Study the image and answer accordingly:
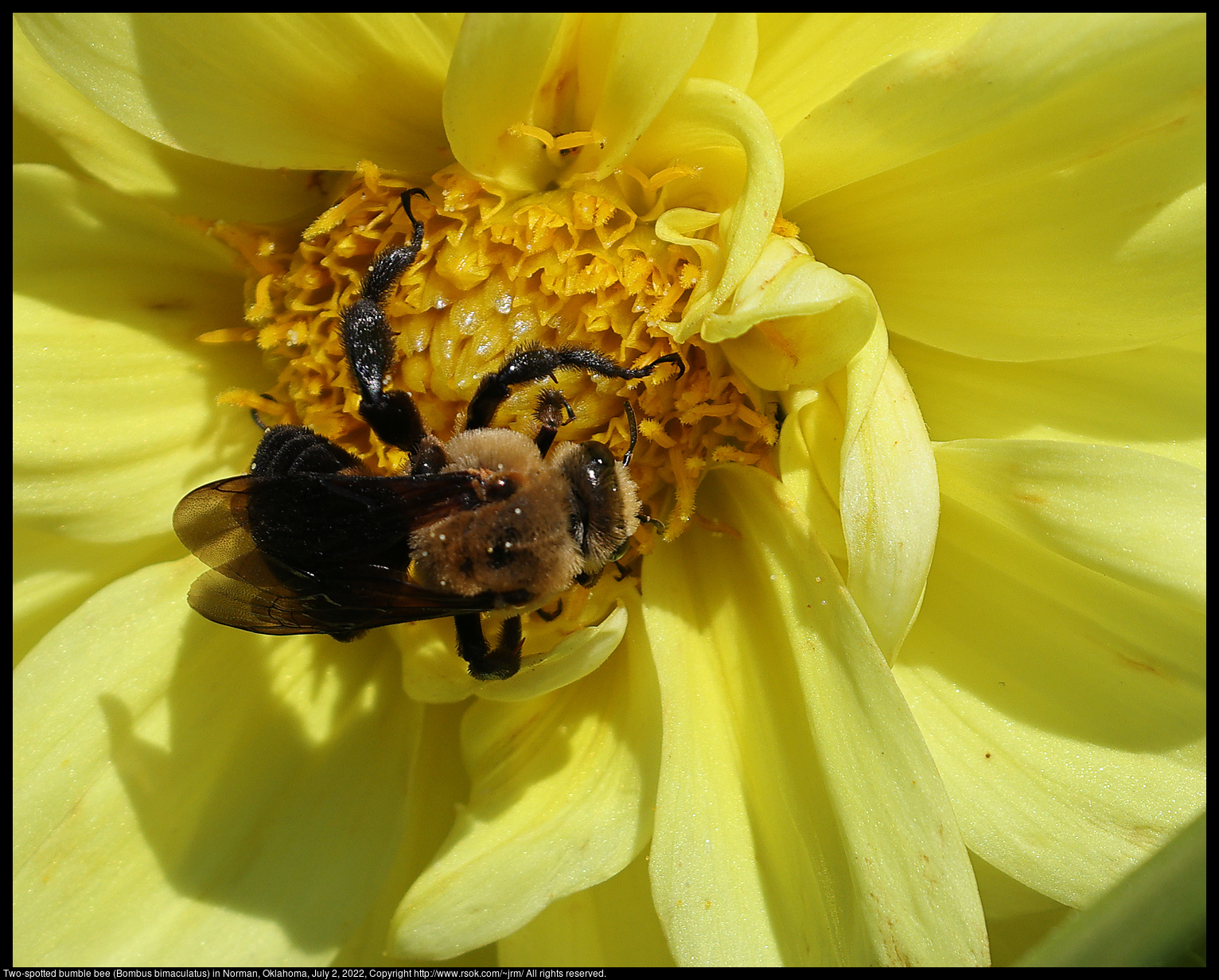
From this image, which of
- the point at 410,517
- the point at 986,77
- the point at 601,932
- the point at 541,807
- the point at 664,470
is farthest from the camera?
the point at 601,932

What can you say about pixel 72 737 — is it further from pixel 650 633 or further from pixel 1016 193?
pixel 1016 193

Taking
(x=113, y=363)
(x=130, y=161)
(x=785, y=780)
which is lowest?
(x=785, y=780)

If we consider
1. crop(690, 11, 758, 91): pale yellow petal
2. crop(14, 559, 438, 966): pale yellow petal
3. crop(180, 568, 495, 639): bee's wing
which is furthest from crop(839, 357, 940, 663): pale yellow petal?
crop(14, 559, 438, 966): pale yellow petal

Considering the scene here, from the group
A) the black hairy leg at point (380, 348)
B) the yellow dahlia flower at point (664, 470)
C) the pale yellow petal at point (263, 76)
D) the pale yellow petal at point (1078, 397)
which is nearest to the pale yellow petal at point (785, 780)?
the yellow dahlia flower at point (664, 470)

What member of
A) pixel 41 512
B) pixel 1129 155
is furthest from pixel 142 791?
pixel 1129 155

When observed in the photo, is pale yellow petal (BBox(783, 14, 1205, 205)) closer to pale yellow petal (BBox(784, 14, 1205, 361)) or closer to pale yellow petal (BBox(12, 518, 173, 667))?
pale yellow petal (BBox(784, 14, 1205, 361))

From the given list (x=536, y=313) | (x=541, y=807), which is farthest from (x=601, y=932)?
(x=536, y=313)

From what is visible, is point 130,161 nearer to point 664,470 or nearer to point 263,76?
point 263,76
